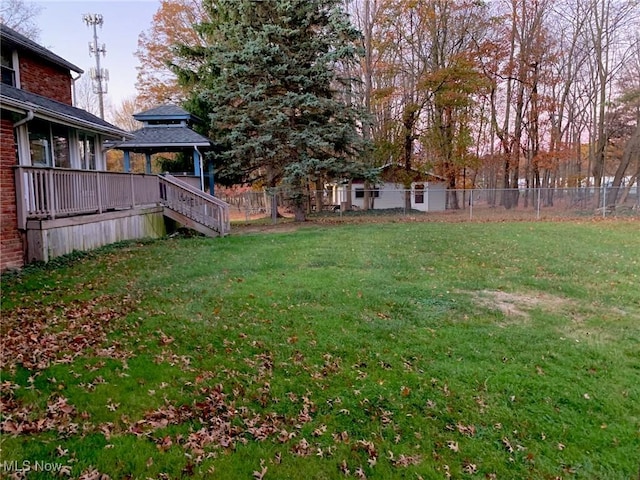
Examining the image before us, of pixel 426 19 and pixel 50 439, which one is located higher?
pixel 426 19

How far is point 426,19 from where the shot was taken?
24.3 metres

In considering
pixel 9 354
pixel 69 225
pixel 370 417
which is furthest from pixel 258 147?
pixel 370 417

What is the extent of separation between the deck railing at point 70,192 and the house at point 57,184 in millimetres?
19

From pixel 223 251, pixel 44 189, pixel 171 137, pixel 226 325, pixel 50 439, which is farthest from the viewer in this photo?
pixel 171 137

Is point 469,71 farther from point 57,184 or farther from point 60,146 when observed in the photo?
point 57,184

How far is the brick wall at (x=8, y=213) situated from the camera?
736 cm

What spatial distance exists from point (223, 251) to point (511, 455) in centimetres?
847

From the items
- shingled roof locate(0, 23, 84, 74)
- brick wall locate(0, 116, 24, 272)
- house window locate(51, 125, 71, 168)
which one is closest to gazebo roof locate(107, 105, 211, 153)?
house window locate(51, 125, 71, 168)

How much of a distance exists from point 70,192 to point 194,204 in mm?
4893

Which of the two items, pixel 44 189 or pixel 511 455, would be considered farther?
pixel 44 189

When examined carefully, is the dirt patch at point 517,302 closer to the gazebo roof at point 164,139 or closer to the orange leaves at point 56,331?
the orange leaves at point 56,331

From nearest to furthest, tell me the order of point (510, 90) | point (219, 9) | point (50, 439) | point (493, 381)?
point (50, 439) → point (493, 381) → point (219, 9) → point (510, 90)

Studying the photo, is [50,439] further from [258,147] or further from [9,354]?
[258,147]

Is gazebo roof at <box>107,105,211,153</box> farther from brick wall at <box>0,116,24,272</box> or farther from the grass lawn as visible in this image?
the grass lawn
